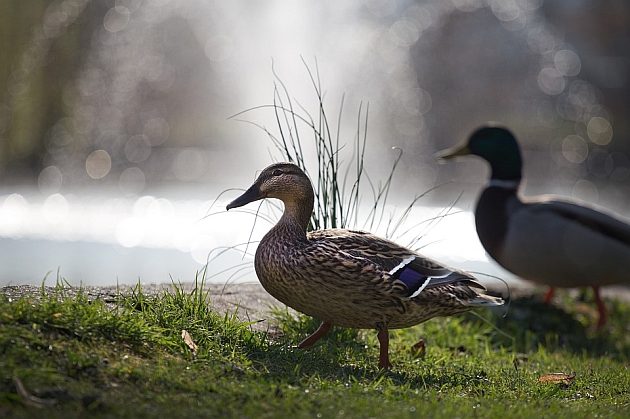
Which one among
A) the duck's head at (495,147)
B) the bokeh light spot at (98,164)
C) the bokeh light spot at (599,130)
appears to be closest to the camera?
the duck's head at (495,147)

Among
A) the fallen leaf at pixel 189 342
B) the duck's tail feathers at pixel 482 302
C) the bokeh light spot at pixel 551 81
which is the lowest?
the fallen leaf at pixel 189 342

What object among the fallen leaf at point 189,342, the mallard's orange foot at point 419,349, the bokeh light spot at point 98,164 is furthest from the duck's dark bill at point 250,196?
the bokeh light spot at point 98,164

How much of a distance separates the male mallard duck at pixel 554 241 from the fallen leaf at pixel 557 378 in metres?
2.86

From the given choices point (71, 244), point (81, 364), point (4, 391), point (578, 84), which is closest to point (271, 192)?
point (81, 364)

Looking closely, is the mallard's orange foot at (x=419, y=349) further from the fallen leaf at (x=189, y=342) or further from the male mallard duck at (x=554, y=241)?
the male mallard duck at (x=554, y=241)

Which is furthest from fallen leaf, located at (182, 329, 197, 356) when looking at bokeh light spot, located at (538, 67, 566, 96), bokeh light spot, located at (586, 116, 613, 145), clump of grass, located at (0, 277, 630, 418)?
bokeh light spot, located at (538, 67, 566, 96)

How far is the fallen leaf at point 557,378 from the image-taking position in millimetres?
4535

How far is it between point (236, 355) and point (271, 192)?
2.93ft

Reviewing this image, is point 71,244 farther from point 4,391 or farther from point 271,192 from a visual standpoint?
point 4,391

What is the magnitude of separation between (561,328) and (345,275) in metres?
3.76

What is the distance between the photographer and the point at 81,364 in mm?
3395

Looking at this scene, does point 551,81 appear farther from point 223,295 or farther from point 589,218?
point 223,295

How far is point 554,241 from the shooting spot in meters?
7.47

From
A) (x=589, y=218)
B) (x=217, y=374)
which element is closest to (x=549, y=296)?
(x=589, y=218)
